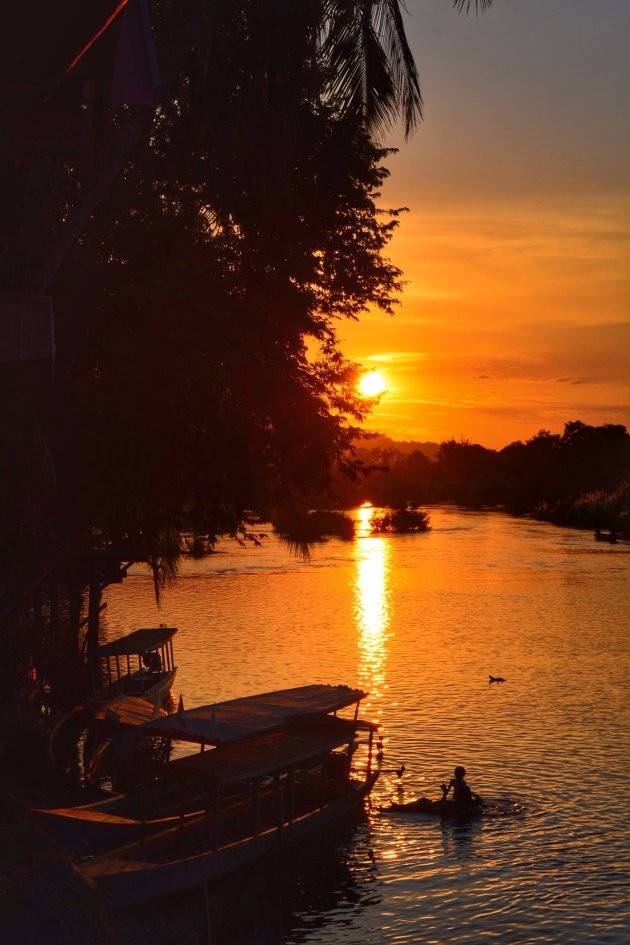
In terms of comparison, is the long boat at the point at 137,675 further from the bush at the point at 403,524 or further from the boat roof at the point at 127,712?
the bush at the point at 403,524

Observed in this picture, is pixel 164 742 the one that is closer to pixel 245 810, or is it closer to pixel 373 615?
pixel 245 810

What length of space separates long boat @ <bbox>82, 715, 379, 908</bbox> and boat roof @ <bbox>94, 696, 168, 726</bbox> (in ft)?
12.6

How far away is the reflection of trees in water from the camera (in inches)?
720

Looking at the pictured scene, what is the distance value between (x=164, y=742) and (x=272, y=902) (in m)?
5.63

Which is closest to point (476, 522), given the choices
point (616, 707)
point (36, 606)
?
point (616, 707)

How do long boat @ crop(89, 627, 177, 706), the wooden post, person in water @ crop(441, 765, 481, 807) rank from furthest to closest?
1. the wooden post
2. long boat @ crop(89, 627, 177, 706)
3. person in water @ crop(441, 765, 481, 807)

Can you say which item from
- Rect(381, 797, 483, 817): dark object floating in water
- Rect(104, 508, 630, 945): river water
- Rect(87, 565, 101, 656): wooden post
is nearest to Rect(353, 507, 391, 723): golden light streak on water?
Rect(104, 508, 630, 945): river water

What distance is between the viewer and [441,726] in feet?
114

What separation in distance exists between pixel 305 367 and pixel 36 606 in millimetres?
10505

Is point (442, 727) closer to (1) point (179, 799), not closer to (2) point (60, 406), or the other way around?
(1) point (179, 799)

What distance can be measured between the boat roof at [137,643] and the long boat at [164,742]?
15.7 feet

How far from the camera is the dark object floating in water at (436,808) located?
25750 mm

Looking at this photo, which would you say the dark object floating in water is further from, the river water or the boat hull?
the boat hull

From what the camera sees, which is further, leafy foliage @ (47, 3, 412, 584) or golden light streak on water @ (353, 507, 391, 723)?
golden light streak on water @ (353, 507, 391, 723)
